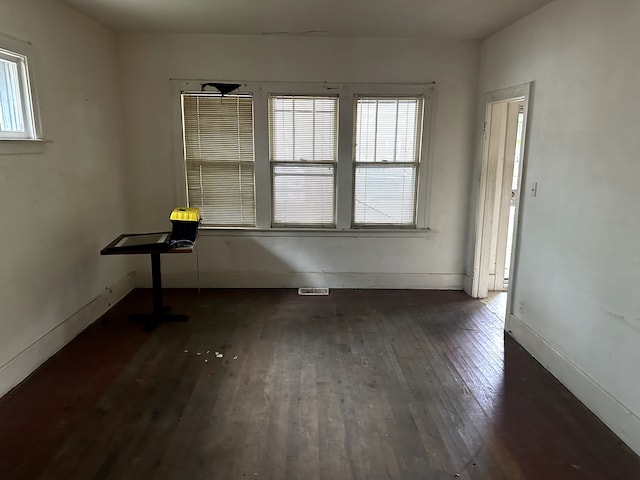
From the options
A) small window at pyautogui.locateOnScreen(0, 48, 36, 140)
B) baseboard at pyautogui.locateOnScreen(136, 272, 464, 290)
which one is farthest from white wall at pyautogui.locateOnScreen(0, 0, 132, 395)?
baseboard at pyautogui.locateOnScreen(136, 272, 464, 290)

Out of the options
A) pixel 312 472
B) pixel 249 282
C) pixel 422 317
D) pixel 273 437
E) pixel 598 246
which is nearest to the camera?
pixel 312 472

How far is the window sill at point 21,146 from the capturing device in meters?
2.77

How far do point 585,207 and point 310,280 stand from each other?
2.93 metres

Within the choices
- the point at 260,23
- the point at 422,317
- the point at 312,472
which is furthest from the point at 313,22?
the point at 312,472

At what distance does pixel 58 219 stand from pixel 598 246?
384cm

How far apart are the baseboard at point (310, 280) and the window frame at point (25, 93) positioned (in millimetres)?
2220

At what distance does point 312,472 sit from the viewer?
220cm

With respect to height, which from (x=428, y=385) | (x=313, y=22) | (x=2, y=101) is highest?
(x=313, y=22)

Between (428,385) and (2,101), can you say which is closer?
(2,101)

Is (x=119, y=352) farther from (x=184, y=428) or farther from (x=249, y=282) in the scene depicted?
(x=249, y=282)

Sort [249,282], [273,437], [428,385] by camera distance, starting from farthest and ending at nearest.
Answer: [249,282] → [428,385] → [273,437]

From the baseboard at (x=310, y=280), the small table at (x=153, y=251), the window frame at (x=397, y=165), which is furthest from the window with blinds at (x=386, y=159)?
the small table at (x=153, y=251)

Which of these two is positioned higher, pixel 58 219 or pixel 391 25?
pixel 391 25

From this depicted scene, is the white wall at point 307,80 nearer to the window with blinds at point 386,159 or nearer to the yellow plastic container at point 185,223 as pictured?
the window with blinds at point 386,159
